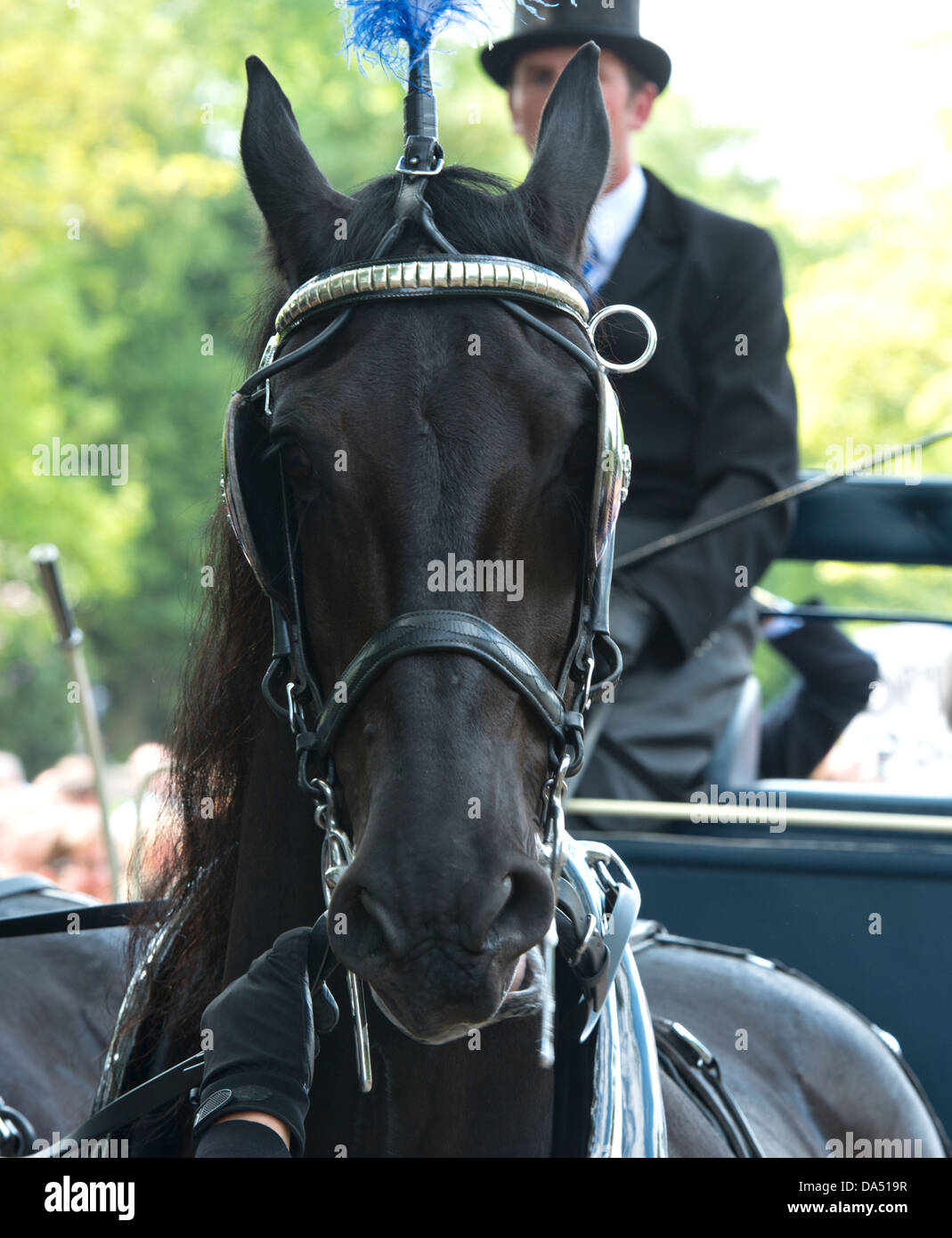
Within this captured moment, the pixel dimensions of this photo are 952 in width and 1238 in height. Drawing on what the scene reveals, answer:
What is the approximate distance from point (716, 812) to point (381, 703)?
2017mm

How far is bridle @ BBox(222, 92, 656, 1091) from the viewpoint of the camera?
169cm

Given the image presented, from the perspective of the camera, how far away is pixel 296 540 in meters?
1.76

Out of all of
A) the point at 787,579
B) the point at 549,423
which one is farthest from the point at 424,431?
the point at 787,579

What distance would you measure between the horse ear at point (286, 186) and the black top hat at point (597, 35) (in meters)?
1.86

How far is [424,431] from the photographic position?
1.64 metres

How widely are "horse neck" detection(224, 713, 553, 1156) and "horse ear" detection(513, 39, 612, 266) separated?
2.50 ft

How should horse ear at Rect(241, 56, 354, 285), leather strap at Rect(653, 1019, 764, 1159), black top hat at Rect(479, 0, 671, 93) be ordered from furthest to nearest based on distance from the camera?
1. black top hat at Rect(479, 0, 671, 93)
2. leather strap at Rect(653, 1019, 764, 1159)
3. horse ear at Rect(241, 56, 354, 285)

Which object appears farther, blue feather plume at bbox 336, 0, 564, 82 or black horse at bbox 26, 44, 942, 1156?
blue feather plume at bbox 336, 0, 564, 82

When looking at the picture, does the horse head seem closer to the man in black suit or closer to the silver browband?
the silver browband

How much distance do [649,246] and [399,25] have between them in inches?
74.6

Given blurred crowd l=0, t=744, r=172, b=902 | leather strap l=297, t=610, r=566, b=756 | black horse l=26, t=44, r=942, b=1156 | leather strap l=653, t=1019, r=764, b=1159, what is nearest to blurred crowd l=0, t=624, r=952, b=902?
blurred crowd l=0, t=744, r=172, b=902

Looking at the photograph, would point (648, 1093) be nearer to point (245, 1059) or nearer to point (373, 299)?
point (245, 1059)

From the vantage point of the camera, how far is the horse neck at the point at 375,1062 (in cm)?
181

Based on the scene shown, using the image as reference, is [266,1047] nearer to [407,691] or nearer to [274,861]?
[274,861]
